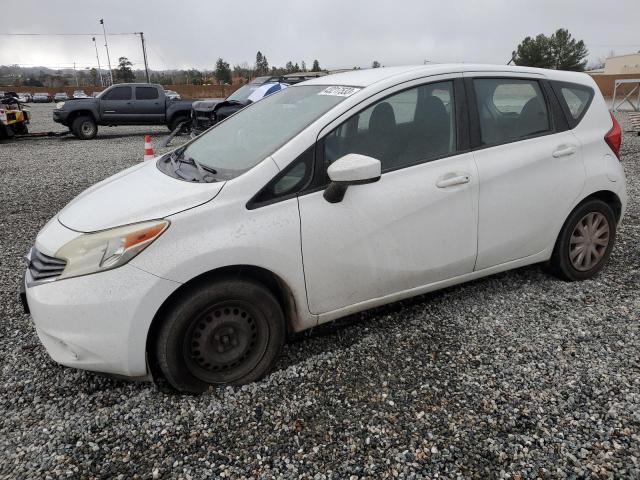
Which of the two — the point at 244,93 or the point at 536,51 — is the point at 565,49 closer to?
the point at 536,51

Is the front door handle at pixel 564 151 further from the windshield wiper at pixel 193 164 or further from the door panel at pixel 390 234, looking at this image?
the windshield wiper at pixel 193 164

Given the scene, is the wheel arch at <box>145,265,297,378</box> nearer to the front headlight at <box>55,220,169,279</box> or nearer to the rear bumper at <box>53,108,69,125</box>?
the front headlight at <box>55,220,169,279</box>

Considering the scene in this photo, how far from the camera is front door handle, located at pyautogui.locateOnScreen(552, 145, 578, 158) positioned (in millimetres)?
3371

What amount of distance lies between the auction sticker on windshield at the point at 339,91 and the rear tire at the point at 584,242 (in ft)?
6.30

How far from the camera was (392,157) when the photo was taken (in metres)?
2.89

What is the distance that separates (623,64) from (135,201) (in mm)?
66879

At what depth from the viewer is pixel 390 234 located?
9.23 ft

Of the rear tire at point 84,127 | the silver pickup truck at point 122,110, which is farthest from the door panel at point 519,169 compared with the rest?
the rear tire at point 84,127

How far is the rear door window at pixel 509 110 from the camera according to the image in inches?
126

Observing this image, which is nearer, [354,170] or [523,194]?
[354,170]

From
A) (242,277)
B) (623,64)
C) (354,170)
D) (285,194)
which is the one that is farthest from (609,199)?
(623,64)

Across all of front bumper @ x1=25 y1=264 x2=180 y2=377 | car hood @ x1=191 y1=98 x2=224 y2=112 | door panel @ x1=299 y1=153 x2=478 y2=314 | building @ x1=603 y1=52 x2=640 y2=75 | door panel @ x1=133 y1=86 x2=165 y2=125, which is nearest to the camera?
front bumper @ x1=25 y1=264 x2=180 y2=377

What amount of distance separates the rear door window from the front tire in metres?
1.82

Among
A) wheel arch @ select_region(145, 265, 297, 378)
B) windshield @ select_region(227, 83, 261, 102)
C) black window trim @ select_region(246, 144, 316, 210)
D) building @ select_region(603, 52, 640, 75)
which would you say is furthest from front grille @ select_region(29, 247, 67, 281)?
building @ select_region(603, 52, 640, 75)
